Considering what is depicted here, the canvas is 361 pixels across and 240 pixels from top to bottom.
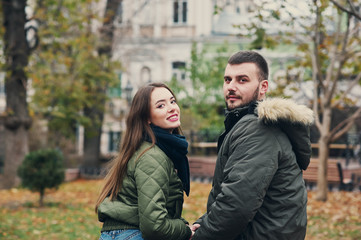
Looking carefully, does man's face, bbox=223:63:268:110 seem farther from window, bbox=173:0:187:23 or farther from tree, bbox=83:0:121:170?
window, bbox=173:0:187:23

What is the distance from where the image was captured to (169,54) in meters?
32.5

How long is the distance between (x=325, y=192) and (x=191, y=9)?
23975mm

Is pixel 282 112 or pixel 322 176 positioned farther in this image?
pixel 322 176

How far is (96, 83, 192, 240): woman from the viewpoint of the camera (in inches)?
113

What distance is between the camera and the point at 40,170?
11023 millimetres

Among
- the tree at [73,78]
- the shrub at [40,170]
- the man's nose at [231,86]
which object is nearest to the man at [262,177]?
the man's nose at [231,86]

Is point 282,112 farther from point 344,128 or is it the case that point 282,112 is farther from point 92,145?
point 92,145

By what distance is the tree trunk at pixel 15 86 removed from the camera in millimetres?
13953

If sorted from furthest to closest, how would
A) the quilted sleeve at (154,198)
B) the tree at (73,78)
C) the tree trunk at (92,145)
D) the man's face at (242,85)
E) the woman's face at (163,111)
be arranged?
the tree trunk at (92,145)
the tree at (73,78)
the woman's face at (163,111)
the man's face at (242,85)
the quilted sleeve at (154,198)

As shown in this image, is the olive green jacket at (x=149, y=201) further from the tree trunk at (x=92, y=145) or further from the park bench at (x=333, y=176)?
the tree trunk at (x=92, y=145)

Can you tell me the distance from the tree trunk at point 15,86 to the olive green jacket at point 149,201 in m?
11.6

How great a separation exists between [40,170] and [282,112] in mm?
9377

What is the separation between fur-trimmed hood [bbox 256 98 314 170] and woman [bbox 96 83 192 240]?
72 centimetres

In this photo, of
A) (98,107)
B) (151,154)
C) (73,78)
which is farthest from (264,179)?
(98,107)
